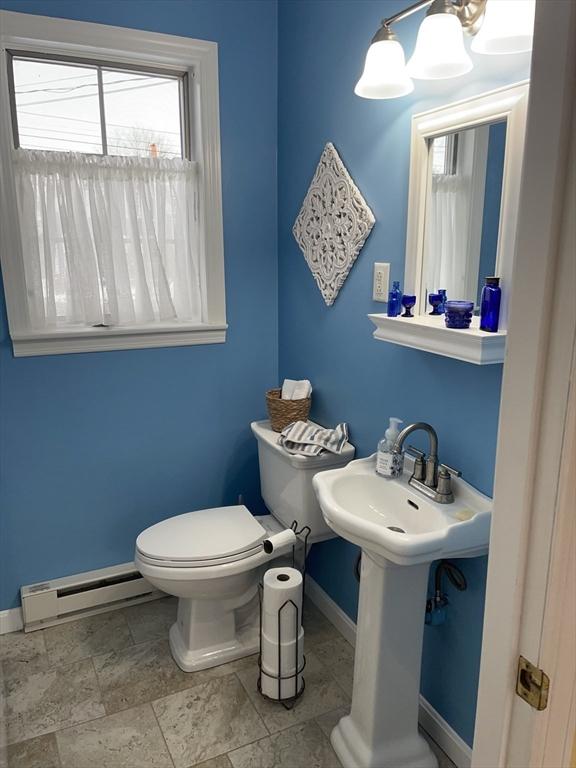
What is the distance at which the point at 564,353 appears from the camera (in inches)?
25.3

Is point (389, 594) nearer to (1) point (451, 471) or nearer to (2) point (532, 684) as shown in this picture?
(1) point (451, 471)

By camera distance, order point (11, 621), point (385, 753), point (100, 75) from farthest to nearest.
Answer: point (11, 621), point (100, 75), point (385, 753)

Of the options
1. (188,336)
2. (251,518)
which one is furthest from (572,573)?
(188,336)

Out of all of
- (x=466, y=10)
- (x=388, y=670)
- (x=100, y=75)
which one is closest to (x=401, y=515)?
(x=388, y=670)

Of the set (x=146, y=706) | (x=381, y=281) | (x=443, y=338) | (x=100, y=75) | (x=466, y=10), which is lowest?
(x=146, y=706)

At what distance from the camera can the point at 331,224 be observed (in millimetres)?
2037

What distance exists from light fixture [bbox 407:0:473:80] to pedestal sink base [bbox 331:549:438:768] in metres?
1.23

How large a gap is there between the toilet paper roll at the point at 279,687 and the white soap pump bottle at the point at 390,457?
0.81 meters

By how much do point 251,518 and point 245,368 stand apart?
2.27 ft

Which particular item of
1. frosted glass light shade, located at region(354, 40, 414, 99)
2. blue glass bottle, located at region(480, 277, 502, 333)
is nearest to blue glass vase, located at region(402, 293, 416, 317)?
blue glass bottle, located at region(480, 277, 502, 333)

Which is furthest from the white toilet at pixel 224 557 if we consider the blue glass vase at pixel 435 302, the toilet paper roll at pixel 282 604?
the blue glass vase at pixel 435 302

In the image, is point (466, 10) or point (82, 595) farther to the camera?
point (82, 595)

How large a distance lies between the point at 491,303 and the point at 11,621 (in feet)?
7.20

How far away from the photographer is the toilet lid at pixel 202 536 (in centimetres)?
196
